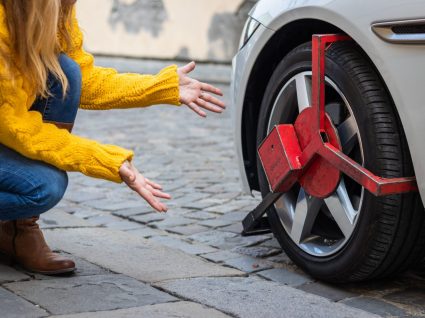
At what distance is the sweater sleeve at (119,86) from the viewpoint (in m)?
3.24

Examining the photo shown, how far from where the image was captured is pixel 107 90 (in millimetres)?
3355

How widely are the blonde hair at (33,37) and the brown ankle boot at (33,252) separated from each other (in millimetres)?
574

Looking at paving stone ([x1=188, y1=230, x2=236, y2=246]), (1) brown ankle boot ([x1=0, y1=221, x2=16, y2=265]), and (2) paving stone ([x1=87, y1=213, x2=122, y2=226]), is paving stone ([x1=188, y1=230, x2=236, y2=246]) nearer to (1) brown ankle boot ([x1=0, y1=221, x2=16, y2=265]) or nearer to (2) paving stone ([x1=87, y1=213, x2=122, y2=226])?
(2) paving stone ([x1=87, y1=213, x2=122, y2=226])

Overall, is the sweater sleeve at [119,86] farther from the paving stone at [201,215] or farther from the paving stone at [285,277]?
the paving stone at [201,215]

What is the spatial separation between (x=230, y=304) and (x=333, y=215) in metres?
0.49

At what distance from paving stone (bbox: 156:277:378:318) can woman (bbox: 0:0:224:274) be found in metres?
0.38

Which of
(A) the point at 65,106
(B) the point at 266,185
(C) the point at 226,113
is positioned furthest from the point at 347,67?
(C) the point at 226,113

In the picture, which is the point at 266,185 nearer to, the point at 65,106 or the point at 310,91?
the point at 310,91

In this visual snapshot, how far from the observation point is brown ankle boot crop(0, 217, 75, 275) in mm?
3271

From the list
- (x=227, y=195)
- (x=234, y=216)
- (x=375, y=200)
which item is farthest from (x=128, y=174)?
(x=227, y=195)

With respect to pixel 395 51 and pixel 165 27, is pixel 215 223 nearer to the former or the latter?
pixel 395 51

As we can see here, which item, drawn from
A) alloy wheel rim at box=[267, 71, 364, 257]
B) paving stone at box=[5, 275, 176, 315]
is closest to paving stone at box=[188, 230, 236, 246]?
alloy wheel rim at box=[267, 71, 364, 257]

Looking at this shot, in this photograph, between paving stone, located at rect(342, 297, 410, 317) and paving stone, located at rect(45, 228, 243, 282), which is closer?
paving stone, located at rect(342, 297, 410, 317)

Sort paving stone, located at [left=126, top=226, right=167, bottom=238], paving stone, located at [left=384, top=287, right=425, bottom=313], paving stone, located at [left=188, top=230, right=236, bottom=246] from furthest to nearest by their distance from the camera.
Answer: paving stone, located at [left=126, top=226, right=167, bottom=238] < paving stone, located at [left=188, top=230, right=236, bottom=246] < paving stone, located at [left=384, top=287, right=425, bottom=313]
